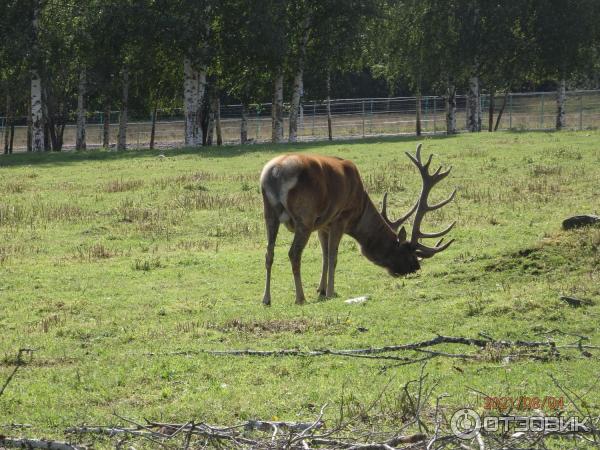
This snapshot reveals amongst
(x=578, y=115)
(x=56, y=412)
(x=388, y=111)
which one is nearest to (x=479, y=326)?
(x=56, y=412)

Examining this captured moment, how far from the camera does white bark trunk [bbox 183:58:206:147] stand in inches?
1625

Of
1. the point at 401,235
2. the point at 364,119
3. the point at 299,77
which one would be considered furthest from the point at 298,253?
the point at 364,119

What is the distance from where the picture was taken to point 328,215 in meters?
13.1

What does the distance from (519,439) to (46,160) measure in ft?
98.8

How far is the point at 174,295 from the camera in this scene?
13.5m

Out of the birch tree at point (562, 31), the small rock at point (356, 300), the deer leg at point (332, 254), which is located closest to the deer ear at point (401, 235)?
the deer leg at point (332, 254)

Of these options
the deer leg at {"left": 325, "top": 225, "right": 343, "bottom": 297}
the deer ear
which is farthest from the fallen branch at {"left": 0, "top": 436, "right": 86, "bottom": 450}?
the deer ear

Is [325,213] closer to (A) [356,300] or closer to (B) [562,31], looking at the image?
(A) [356,300]

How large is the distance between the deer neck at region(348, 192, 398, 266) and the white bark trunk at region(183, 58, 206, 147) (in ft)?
92.2

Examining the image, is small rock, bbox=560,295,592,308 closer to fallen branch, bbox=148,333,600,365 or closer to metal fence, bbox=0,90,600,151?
fallen branch, bbox=148,333,600,365

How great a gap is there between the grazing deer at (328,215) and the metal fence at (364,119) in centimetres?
3957

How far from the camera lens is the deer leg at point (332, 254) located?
42.9 feet

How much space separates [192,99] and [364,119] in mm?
19878

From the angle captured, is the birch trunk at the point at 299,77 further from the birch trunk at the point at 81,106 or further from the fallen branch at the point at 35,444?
the fallen branch at the point at 35,444
